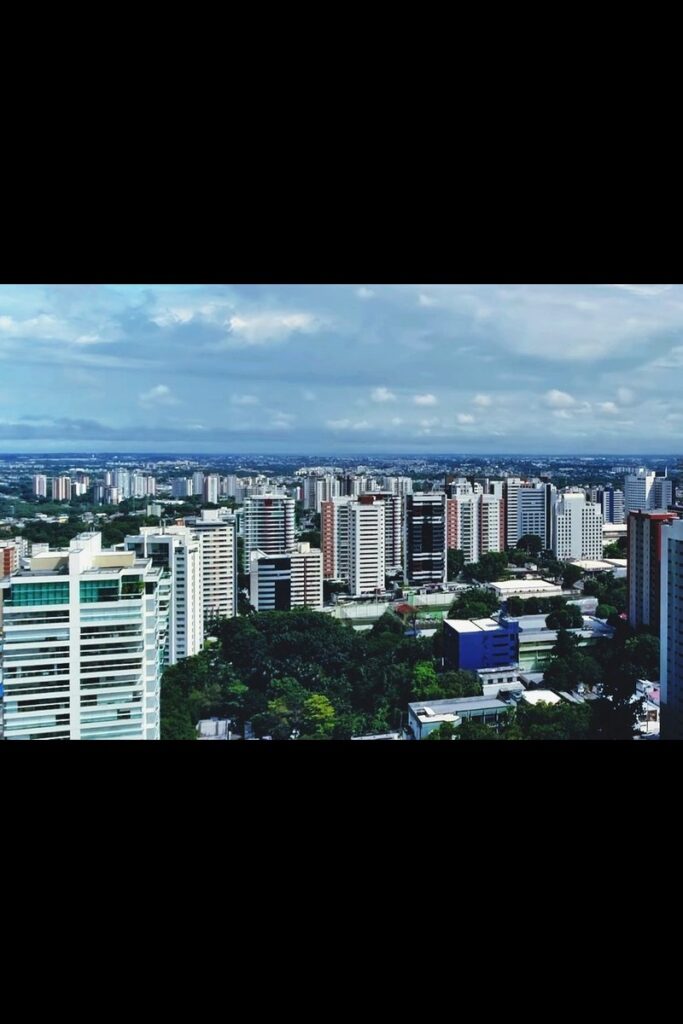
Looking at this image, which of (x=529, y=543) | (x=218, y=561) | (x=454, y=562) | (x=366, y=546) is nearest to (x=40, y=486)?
(x=218, y=561)

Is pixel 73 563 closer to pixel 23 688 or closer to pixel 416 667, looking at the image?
pixel 23 688

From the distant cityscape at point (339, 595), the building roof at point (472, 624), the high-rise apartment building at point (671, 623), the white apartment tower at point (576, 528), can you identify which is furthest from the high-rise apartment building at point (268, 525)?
the high-rise apartment building at point (671, 623)

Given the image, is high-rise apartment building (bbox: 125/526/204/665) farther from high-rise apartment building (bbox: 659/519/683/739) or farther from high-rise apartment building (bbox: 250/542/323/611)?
high-rise apartment building (bbox: 659/519/683/739)

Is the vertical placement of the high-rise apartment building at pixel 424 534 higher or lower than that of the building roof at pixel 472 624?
higher

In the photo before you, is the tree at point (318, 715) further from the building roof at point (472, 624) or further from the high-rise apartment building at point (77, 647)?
the building roof at point (472, 624)
